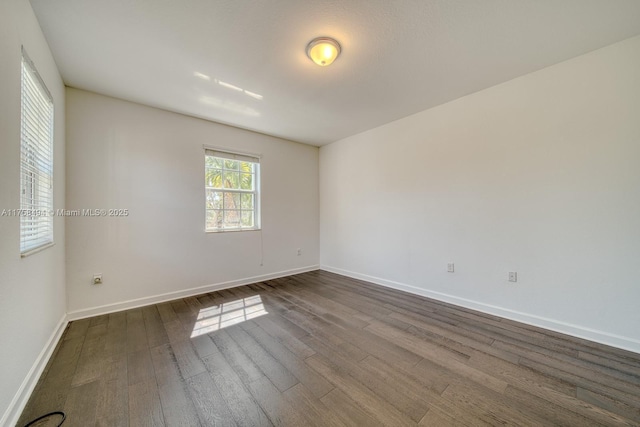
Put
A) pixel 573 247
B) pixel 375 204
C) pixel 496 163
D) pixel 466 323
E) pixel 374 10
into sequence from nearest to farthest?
pixel 374 10 → pixel 573 247 → pixel 466 323 → pixel 496 163 → pixel 375 204

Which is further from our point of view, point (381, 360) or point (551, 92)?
point (551, 92)

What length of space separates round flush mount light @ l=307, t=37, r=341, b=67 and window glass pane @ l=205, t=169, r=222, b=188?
2340 mm

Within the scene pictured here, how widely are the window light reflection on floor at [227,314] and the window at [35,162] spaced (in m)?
1.47

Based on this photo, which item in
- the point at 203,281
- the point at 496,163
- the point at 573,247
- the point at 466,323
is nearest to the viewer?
the point at 573,247

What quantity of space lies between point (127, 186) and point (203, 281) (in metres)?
1.60

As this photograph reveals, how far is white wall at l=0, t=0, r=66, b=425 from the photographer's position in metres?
1.29

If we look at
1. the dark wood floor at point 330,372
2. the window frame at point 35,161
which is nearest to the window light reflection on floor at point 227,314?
the dark wood floor at point 330,372

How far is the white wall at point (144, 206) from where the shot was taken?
8.84ft

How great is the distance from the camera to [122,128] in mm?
2920

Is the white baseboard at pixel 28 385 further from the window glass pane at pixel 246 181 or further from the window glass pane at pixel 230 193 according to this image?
the window glass pane at pixel 246 181

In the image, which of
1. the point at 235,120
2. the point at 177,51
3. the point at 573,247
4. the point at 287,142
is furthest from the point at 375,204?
the point at 177,51

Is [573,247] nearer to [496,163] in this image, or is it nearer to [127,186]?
[496,163]

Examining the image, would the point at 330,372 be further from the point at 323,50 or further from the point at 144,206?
the point at 144,206

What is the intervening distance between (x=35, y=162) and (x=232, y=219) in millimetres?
2254
